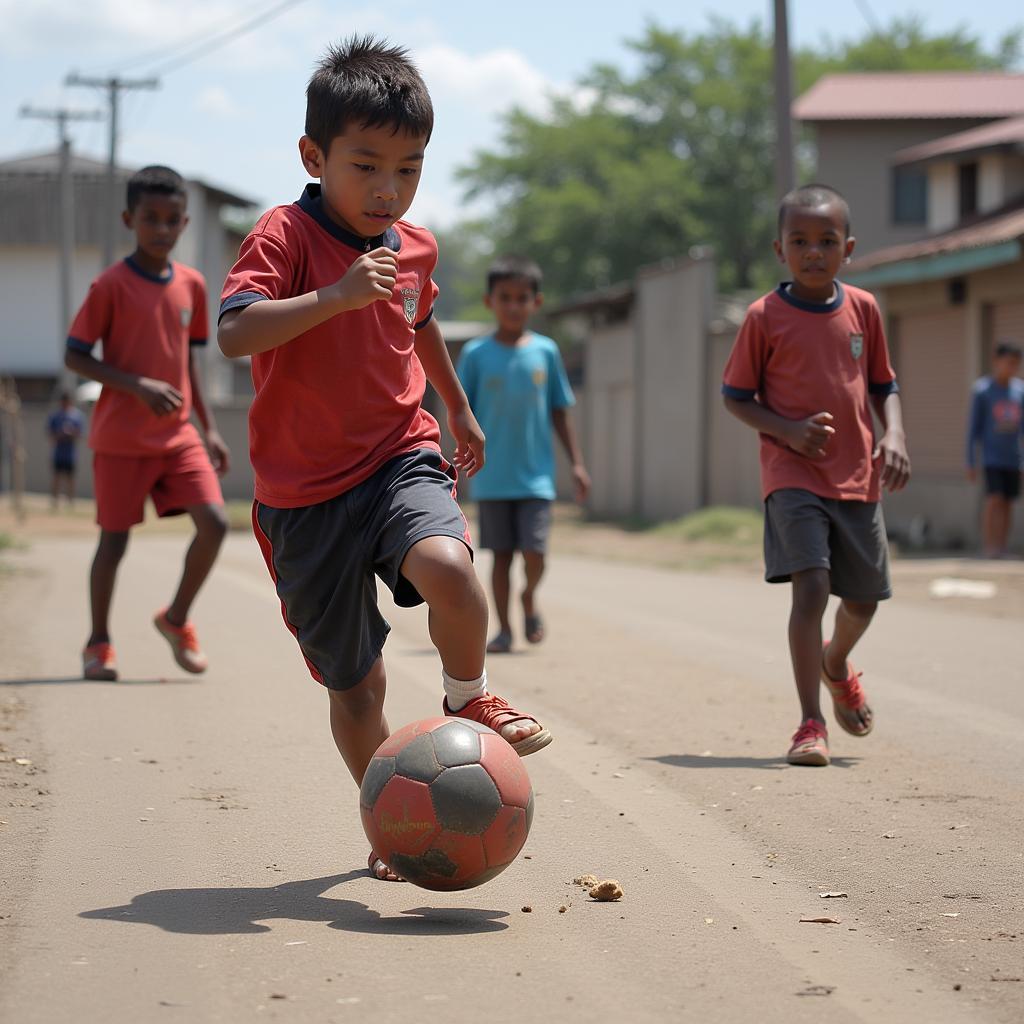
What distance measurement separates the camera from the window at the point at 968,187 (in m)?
28.5

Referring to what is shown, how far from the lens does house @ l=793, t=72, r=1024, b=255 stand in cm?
4022

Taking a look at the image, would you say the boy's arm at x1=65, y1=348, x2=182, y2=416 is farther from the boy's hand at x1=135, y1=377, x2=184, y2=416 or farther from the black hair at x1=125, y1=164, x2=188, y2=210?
the black hair at x1=125, y1=164, x2=188, y2=210

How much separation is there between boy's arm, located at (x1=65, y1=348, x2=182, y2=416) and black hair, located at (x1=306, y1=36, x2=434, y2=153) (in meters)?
3.58

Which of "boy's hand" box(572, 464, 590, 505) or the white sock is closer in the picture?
the white sock

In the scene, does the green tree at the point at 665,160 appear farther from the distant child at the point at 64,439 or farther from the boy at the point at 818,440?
the boy at the point at 818,440

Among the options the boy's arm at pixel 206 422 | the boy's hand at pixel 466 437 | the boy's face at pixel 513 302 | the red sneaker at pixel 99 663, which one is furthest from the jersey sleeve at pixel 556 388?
the boy's hand at pixel 466 437

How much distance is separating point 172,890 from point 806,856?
5.58ft

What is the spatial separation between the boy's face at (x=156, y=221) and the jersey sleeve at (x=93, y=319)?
0.28 meters

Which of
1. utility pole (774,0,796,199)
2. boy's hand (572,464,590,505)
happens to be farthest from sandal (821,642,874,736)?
utility pole (774,0,796,199)

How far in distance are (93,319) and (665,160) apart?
49365mm

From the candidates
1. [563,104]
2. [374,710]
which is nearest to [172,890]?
[374,710]

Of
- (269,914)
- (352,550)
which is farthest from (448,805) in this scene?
(352,550)

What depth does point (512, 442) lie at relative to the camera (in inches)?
378

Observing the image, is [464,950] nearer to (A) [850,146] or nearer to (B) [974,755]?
(B) [974,755]
